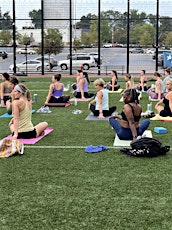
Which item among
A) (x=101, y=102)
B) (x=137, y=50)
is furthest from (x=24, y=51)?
(x=101, y=102)

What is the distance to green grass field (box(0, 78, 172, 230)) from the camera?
4.95 meters

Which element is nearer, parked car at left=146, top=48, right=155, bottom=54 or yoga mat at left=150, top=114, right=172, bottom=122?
yoga mat at left=150, top=114, right=172, bottom=122

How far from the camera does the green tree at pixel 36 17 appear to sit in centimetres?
3067

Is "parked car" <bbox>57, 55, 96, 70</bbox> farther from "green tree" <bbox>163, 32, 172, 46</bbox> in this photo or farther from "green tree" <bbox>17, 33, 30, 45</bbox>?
"green tree" <bbox>163, 32, 172, 46</bbox>

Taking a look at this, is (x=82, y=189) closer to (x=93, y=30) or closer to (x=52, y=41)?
(x=52, y=41)

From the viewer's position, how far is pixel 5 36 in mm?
30656

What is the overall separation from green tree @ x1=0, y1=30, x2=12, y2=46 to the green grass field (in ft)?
74.3

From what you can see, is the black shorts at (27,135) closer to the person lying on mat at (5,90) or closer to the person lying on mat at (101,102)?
the person lying on mat at (101,102)

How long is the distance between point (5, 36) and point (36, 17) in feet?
8.00

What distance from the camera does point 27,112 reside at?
8852 millimetres

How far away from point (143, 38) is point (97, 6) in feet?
12.3

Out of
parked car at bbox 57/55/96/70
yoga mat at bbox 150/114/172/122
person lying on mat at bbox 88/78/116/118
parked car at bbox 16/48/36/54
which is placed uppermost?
parked car at bbox 16/48/36/54

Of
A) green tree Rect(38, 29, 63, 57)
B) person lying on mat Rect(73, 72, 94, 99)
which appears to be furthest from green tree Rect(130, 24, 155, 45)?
person lying on mat Rect(73, 72, 94, 99)

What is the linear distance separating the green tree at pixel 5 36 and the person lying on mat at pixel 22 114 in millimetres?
22396
